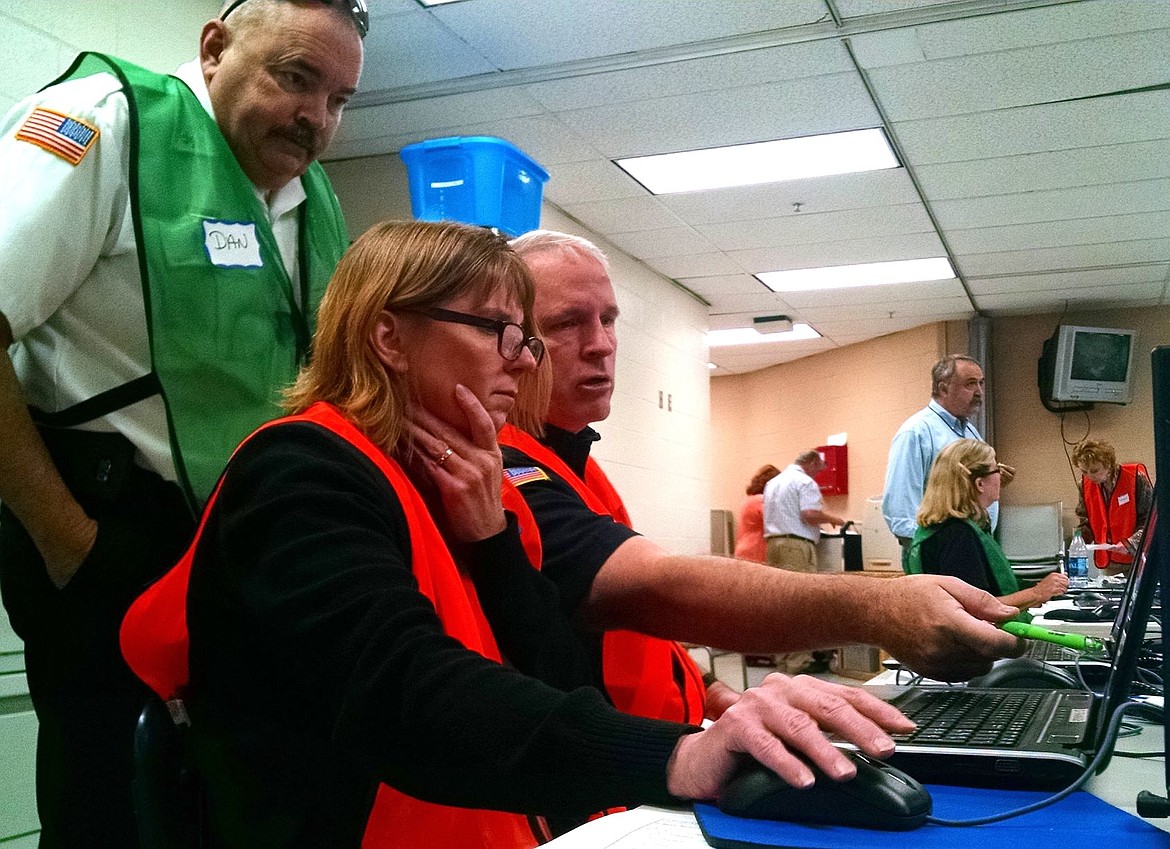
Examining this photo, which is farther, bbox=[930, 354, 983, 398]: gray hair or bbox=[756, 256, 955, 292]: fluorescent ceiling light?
bbox=[756, 256, 955, 292]: fluorescent ceiling light

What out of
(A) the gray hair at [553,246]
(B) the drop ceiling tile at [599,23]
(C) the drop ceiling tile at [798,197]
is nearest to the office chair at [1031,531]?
(C) the drop ceiling tile at [798,197]

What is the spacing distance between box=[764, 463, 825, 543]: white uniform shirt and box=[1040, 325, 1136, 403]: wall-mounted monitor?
2.00 meters

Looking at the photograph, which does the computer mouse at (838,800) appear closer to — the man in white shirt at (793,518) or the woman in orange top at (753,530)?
the man in white shirt at (793,518)

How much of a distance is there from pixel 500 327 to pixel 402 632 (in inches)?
18.6

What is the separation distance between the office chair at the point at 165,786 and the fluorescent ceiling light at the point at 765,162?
13.4ft

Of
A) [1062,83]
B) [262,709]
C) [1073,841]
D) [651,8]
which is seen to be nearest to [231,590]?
[262,709]

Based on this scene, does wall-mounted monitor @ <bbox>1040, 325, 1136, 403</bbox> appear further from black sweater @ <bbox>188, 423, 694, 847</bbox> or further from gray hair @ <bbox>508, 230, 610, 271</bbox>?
black sweater @ <bbox>188, 423, 694, 847</bbox>

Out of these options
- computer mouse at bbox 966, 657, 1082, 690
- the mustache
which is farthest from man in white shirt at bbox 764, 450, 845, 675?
the mustache

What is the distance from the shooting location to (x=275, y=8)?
1.60 metres

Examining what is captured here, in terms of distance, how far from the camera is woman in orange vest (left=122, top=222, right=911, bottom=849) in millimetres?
738

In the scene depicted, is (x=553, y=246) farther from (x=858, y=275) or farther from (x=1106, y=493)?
(x=1106, y=493)

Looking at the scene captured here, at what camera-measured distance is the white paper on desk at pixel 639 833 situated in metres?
0.65

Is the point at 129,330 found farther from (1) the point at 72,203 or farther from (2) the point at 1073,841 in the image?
(2) the point at 1073,841

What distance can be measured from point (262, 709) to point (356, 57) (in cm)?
114
